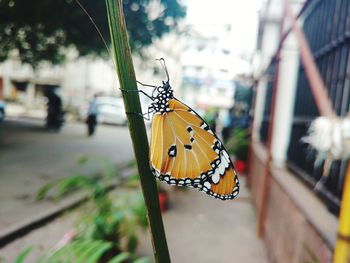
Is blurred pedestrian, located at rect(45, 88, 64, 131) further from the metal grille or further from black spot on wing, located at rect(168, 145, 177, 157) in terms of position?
black spot on wing, located at rect(168, 145, 177, 157)

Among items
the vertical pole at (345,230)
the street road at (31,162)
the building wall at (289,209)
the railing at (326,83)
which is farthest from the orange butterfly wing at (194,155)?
the street road at (31,162)

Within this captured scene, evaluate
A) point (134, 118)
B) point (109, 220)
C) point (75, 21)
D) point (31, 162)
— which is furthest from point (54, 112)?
point (134, 118)

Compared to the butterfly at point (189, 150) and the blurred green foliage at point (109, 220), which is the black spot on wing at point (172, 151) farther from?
the blurred green foliage at point (109, 220)

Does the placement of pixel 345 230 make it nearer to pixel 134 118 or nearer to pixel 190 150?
pixel 190 150

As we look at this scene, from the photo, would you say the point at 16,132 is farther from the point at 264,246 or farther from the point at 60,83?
the point at 60,83

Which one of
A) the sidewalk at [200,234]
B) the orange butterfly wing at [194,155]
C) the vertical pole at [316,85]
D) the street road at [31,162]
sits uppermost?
the vertical pole at [316,85]

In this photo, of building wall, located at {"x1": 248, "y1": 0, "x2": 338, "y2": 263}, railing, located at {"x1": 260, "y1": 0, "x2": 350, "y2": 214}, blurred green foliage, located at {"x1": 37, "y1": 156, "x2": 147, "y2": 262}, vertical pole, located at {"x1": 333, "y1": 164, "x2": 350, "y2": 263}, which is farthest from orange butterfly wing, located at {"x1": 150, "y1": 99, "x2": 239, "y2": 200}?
blurred green foliage, located at {"x1": 37, "y1": 156, "x2": 147, "y2": 262}
